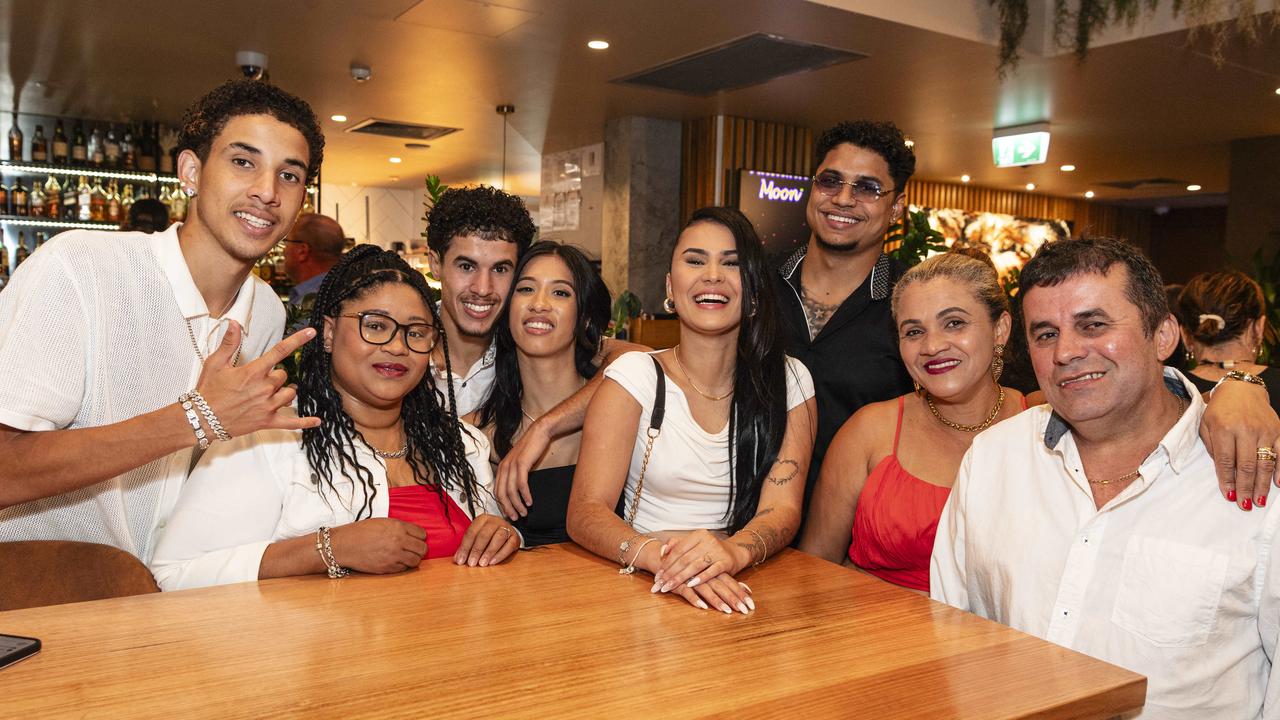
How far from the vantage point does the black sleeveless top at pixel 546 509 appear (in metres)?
2.63

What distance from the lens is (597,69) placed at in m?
6.91

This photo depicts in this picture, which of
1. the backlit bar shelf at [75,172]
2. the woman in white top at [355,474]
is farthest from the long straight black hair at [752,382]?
the backlit bar shelf at [75,172]

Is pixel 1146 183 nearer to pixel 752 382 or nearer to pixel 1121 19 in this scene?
pixel 1121 19

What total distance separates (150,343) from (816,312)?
2.11 m

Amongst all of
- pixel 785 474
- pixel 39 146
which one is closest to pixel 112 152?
pixel 39 146

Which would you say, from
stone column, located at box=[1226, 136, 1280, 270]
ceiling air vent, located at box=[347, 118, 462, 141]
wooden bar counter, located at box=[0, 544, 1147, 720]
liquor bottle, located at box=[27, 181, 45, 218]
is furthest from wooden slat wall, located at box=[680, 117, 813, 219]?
wooden bar counter, located at box=[0, 544, 1147, 720]

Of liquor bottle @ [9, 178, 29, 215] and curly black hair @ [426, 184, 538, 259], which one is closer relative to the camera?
curly black hair @ [426, 184, 538, 259]

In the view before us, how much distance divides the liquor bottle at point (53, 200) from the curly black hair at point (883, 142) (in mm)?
7303

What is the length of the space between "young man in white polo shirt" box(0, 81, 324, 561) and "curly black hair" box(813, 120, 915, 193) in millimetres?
1858

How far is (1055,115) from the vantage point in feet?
27.0

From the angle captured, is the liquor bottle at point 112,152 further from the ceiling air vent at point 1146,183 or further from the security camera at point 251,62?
the ceiling air vent at point 1146,183

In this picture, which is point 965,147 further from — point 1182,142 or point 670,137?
point 670,137

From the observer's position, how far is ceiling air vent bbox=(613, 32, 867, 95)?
20.1ft

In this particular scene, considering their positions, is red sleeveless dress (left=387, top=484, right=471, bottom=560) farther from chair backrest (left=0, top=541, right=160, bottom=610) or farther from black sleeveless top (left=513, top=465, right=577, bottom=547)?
chair backrest (left=0, top=541, right=160, bottom=610)
